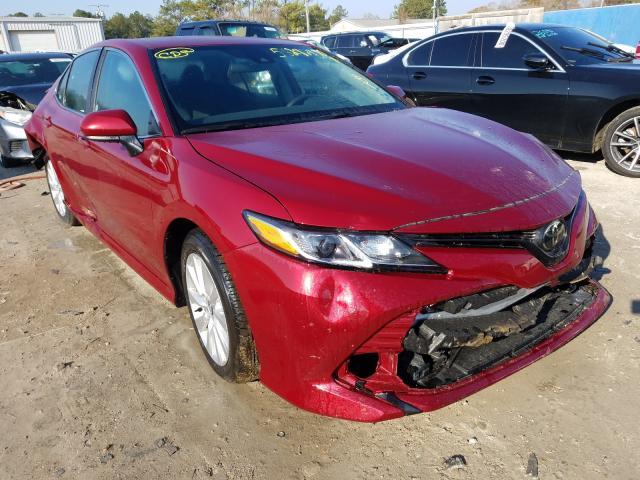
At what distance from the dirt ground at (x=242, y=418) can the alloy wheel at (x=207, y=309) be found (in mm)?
207

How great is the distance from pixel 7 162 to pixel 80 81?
14.8 ft

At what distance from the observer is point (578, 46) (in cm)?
574

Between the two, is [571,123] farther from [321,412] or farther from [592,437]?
[321,412]

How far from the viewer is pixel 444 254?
1.81m

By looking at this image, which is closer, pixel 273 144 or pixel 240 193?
pixel 240 193

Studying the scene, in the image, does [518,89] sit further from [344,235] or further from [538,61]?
[344,235]

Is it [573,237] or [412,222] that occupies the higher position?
[412,222]

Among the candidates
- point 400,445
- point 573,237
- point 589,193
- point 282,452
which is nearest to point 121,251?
point 282,452

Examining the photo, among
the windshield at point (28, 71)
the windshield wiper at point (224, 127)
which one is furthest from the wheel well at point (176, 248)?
the windshield at point (28, 71)

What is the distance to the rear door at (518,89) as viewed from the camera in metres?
5.56

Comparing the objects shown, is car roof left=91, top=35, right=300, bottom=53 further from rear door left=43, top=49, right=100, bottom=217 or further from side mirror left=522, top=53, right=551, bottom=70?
side mirror left=522, top=53, right=551, bottom=70

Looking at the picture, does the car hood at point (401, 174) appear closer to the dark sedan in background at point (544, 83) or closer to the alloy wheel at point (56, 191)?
the alloy wheel at point (56, 191)

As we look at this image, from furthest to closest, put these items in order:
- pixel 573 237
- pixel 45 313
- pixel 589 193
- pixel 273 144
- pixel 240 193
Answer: pixel 589 193 → pixel 45 313 → pixel 273 144 → pixel 573 237 → pixel 240 193

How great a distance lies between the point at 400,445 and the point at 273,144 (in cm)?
137
